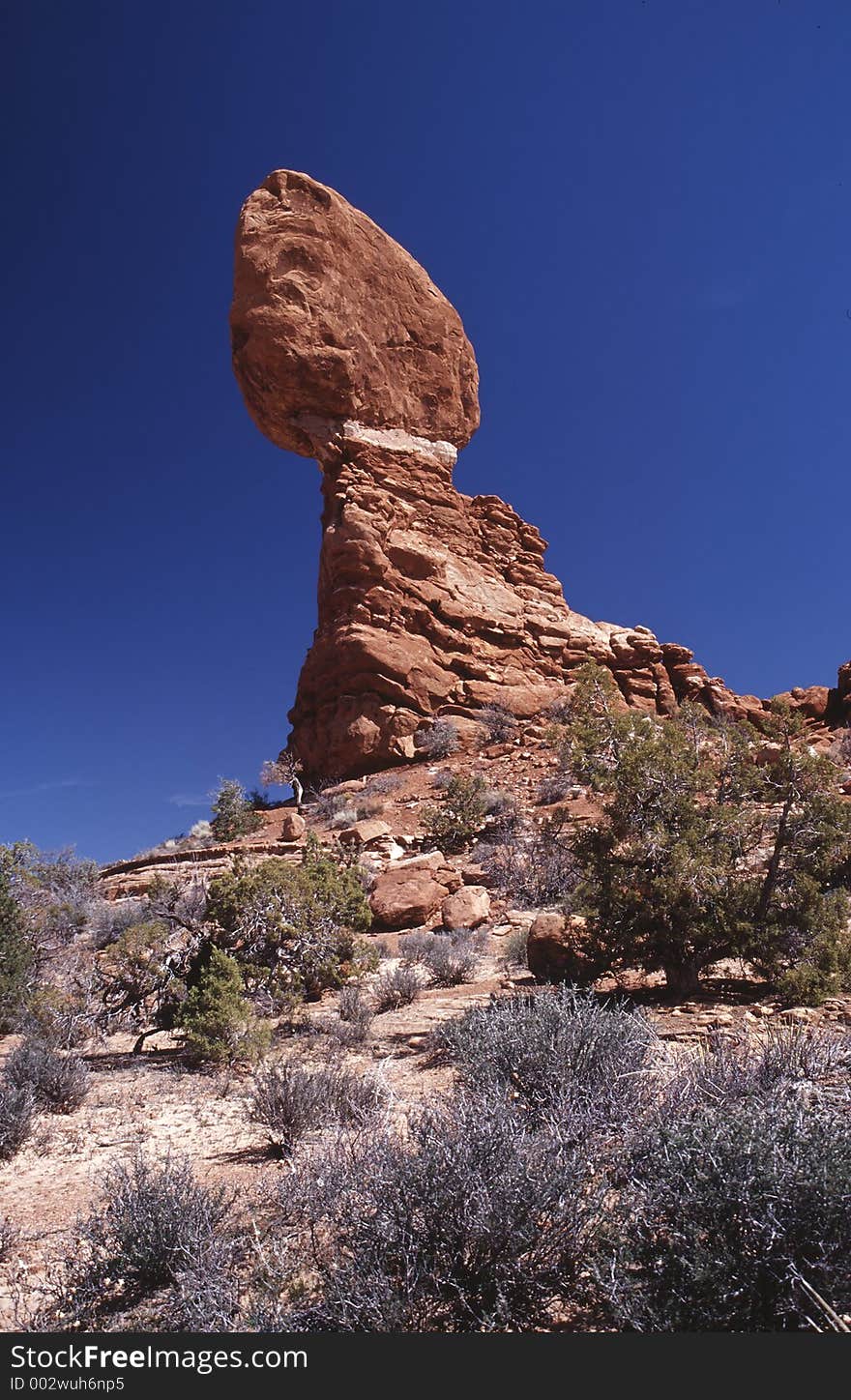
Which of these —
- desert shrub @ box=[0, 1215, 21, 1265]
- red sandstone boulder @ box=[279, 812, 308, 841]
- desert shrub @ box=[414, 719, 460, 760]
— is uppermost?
desert shrub @ box=[414, 719, 460, 760]

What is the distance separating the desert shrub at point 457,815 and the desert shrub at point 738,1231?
11.8m

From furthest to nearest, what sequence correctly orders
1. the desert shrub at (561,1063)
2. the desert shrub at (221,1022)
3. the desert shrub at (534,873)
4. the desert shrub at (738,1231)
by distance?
the desert shrub at (534,873), the desert shrub at (221,1022), the desert shrub at (561,1063), the desert shrub at (738,1231)

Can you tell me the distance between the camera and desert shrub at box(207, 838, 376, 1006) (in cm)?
658

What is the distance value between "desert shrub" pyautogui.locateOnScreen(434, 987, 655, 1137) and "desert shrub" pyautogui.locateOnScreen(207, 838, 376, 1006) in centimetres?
263

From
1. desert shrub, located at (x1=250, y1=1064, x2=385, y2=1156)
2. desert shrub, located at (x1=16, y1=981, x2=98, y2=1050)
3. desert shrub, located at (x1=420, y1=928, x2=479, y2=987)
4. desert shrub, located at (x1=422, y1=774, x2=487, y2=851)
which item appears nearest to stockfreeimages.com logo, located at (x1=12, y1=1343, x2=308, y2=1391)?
desert shrub, located at (x1=250, y1=1064, x2=385, y2=1156)

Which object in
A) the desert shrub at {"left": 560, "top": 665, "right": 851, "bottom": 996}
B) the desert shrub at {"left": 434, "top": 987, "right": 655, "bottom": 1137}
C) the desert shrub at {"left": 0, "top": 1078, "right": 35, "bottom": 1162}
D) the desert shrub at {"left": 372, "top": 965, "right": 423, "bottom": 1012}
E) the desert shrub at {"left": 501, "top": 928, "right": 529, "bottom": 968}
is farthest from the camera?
the desert shrub at {"left": 501, "top": 928, "right": 529, "bottom": 968}

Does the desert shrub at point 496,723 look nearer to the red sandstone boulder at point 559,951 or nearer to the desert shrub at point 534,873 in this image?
the desert shrub at point 534,873

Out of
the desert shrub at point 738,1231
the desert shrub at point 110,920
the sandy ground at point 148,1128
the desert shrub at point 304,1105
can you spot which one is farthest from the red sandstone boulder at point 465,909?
the desert shrub at point 738,1231

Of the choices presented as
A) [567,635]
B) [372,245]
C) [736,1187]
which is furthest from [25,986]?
[372,245]

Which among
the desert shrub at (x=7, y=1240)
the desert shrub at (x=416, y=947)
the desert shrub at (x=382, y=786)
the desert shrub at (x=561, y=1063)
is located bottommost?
the desert shrub at (x=7, y=1240)

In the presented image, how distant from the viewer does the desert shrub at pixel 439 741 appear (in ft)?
63.7

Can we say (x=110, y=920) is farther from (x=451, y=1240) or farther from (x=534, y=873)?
(x=451, y=1240)

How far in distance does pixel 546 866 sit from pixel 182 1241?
358 inches

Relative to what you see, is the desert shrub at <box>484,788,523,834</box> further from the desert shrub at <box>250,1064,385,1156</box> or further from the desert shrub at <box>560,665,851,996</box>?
the desert shrub at <box>250,1064,385,1156</box>
